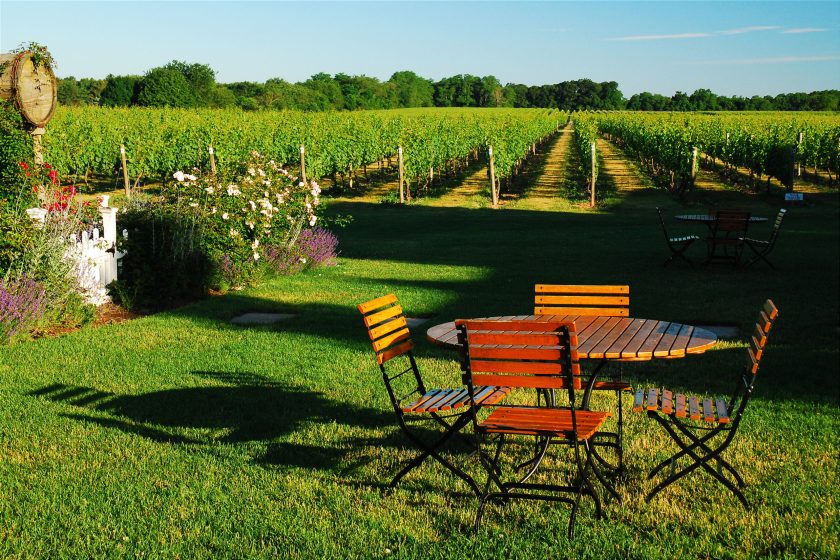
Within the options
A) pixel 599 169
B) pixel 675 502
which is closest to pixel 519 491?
pixel 675 502

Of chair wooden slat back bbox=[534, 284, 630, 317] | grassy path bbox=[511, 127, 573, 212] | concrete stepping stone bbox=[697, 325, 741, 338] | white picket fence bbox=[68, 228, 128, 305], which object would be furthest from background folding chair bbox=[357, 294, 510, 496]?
grassy path bbox=[511, 127, 573, 212]

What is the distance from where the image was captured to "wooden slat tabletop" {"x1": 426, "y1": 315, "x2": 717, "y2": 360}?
4047mm

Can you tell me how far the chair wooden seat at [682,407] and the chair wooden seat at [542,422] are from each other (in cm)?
23

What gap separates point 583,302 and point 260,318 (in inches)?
175

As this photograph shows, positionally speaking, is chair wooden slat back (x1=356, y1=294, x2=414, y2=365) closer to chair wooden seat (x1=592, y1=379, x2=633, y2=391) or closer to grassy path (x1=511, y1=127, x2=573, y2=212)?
chair wooden seat (x1=592, y1=379, x2=633, y2=391)

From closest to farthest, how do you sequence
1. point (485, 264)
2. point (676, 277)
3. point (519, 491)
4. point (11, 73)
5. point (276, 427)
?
point (519, 491), point (276, 427), point (11, 73), point (676, 277), point (485, 264)

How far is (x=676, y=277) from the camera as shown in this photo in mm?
11500

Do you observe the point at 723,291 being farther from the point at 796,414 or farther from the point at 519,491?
the point at 519,491

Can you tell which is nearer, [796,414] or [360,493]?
[360,493]

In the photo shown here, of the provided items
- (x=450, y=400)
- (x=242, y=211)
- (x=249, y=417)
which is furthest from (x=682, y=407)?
(x=242, y=211)

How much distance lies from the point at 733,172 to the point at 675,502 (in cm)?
2943

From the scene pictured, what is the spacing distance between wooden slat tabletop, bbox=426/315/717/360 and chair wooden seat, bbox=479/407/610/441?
0.31 meters

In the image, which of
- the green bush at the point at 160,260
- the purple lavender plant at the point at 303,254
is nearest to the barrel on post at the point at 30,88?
the green bush at the point at 160,260

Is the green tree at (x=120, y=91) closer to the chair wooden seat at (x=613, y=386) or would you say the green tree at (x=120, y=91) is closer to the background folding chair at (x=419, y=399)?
the background folding chair at (x=419, y=399)
